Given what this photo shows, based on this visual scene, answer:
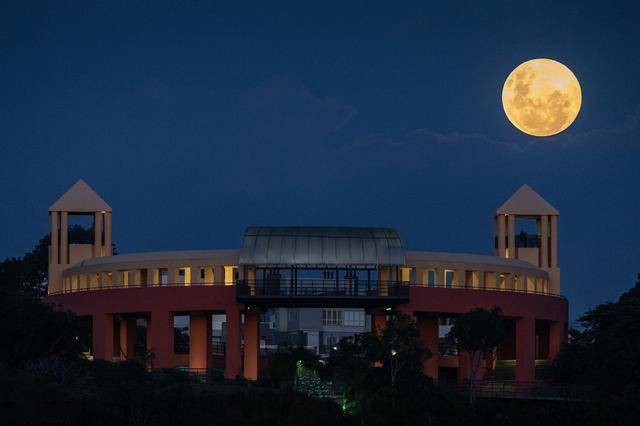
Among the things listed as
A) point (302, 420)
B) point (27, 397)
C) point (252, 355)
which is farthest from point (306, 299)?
point (27, 397)

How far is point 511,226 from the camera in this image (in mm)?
128750

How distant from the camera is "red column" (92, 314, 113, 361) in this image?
113688mm

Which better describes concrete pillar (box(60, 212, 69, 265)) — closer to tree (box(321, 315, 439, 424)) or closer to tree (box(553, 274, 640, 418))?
tree (box(321, 315, 439, 424))

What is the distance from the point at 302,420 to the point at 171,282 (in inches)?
990

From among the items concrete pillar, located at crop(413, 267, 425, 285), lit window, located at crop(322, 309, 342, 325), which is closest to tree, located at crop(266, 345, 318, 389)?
concrete pillar, located at crop(413, 267, 425, 285)

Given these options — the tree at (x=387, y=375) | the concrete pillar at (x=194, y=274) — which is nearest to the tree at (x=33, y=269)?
the concrete pillar at (x=194, y=274)

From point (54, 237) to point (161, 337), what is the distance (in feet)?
63.5

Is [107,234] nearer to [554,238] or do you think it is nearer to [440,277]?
[440,277]

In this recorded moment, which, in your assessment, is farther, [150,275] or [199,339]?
[199,339]

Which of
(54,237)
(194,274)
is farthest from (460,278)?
(54,237)

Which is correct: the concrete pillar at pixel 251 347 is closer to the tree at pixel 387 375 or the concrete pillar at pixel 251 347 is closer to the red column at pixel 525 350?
the tree at pixel 387 375

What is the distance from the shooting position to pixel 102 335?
11375 centimetres

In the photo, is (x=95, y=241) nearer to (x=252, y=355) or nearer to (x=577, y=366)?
(x=252, y=355)

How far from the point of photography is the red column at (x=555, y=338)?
390 feet
